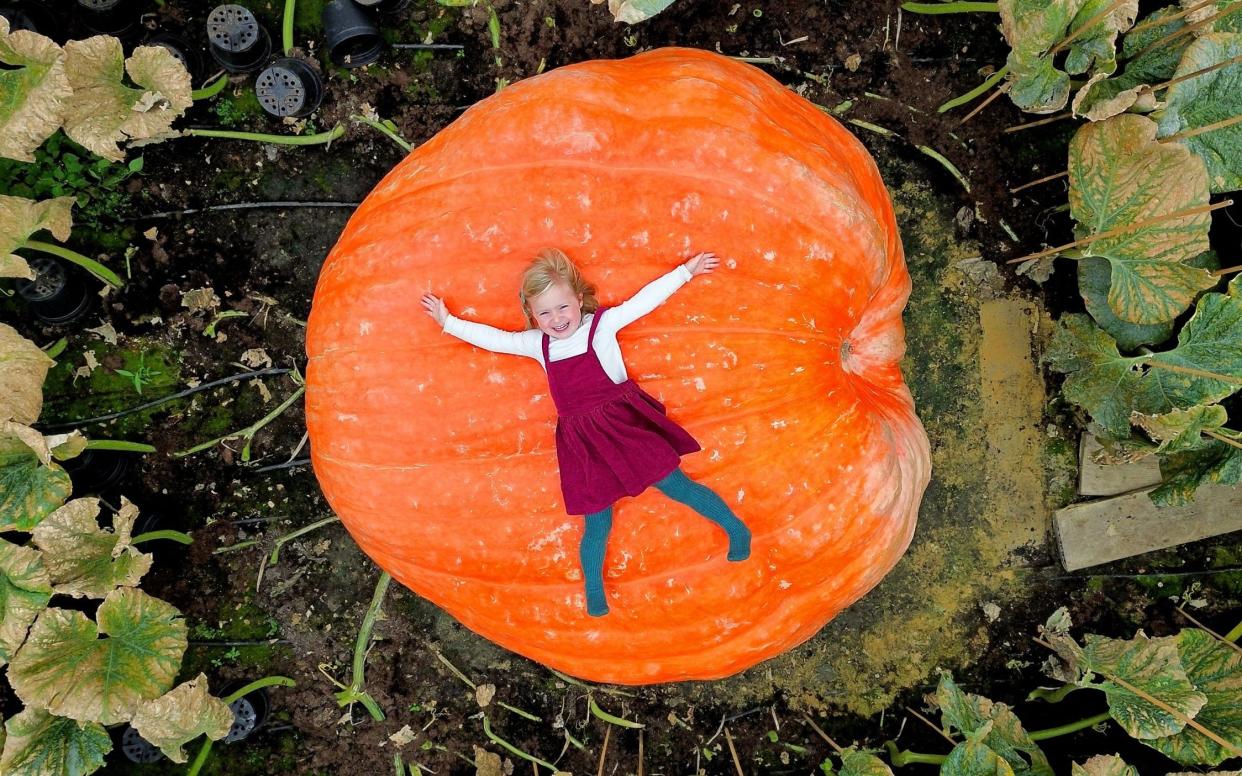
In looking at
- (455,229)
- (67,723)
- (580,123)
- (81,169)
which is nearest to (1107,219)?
(580,123)

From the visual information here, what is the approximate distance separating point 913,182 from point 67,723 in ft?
10.6

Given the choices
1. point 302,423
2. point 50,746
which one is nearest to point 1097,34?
point 302,423

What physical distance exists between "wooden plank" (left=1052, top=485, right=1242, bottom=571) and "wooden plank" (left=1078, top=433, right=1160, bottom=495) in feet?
0.11

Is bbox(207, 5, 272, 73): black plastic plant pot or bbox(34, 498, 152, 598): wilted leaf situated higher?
bbox(207, 5, 272, 73): black plastic plant pot

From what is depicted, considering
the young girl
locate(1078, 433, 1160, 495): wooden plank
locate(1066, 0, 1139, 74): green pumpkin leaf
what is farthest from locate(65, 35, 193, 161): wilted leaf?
locate(1078, 433, 1160, 495): wooden plank

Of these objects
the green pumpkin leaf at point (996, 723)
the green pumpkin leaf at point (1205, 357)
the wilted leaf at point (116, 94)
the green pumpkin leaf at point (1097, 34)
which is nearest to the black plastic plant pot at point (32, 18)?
the wilted leaf at point (116, 94)

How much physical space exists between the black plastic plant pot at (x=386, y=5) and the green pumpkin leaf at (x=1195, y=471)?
2907 mm

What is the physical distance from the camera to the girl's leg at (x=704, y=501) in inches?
77.4

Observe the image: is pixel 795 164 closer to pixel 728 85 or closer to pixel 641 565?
pixel 728 85

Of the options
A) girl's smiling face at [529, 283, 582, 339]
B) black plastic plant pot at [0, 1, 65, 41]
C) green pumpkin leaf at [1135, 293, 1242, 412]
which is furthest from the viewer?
black plastic plant pot at [0, 1, 65, 41]

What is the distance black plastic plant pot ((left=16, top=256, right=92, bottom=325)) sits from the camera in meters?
2.63

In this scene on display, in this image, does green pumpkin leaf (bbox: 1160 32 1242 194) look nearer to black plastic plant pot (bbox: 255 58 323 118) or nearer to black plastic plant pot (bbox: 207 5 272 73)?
black plastic plant pot (bbox: 255 58 323 118)

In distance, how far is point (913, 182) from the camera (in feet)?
9.18

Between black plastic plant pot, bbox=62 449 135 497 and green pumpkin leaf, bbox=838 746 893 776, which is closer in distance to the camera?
green pumpkin leaf, bbox=838 746 893 776
